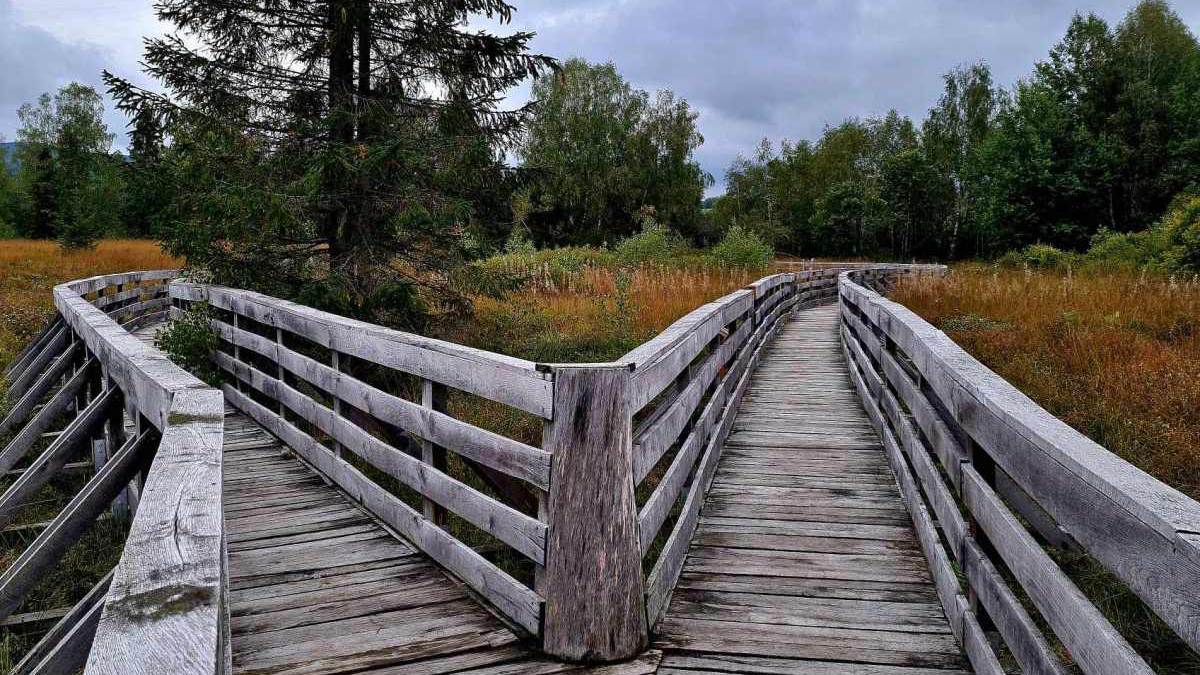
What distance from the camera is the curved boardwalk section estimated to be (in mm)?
3160

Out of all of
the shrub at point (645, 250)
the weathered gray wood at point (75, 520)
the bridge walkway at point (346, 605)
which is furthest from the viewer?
the shrub at point (645, 250)

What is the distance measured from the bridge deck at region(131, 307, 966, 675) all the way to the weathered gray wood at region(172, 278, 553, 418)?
94 cm

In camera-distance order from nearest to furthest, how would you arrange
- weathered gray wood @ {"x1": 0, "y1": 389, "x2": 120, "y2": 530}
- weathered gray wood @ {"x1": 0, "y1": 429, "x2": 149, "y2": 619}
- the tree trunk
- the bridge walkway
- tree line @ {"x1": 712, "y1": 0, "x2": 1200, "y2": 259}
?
1. the bridge walkway
2. weathered gray wood @ {"x1": 0, "y1": 429, "x2": 149, "y2": 619}
3. weathered gray wood @ {"x1": 0, "y1": 389, "x2": 120, "y2": 530}
4. the tree trunk
5. tree line @ {"x1": 712, "y1": 0, "x2": 1200, "y2": 259}

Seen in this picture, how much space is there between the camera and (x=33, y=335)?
13.9 m

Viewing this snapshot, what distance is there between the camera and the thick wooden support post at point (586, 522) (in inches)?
118

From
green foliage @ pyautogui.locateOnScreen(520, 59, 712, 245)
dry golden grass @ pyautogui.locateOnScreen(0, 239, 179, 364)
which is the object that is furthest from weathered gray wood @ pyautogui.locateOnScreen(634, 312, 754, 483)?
green foliage @ pyautogui.locateOnScreen(520, 59, 712, 245)

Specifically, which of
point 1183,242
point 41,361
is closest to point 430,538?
point 41,361

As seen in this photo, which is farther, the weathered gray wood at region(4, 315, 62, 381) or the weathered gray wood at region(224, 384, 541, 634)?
the weathered gray wood at region(4, 315, 62, 381)

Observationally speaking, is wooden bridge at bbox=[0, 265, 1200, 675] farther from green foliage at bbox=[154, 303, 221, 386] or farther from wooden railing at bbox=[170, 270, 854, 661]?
green foliage at bbox=[154, 303, 221, 386]

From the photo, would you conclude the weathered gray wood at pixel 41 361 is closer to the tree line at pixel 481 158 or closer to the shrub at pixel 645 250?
the tree line at pixel 481 158

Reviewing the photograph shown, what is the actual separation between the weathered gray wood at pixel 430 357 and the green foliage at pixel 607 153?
123 ft

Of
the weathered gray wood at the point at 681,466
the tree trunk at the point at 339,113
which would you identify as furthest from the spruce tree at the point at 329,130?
the weathered gray wood at the point at 681,466

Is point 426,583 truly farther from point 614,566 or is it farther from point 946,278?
point 946,278

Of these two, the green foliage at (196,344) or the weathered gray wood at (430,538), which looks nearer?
the weathered gray wood at (430,538)
